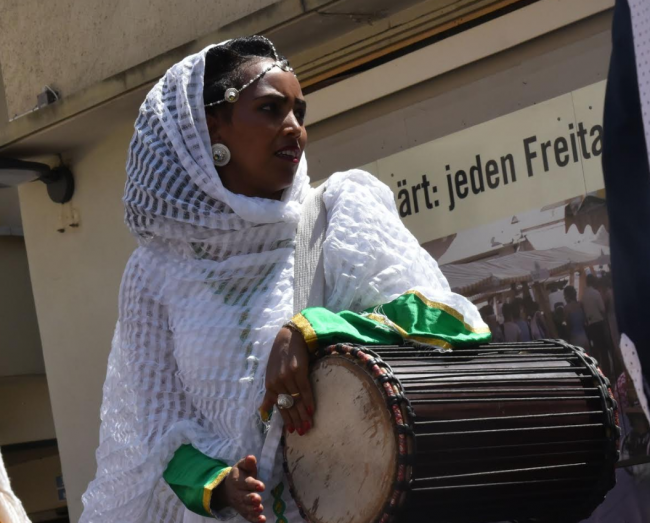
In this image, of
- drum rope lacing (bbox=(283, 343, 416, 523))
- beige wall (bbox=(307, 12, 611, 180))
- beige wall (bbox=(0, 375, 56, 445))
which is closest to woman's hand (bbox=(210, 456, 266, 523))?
drum rope lacing (bbox=(283, 343, 416, 523))

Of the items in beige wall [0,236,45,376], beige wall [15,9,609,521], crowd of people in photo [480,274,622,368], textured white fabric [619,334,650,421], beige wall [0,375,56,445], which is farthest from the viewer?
beige wall [0,375,56,445]

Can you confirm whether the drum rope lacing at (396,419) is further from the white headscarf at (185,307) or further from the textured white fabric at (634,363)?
the textured white fabric at (634,363)

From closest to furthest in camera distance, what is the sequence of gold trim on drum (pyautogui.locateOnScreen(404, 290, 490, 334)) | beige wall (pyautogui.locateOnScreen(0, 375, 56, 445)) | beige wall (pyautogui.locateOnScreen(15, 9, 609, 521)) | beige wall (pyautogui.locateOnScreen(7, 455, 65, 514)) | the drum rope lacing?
the drum rope lacing → gold trim on drum (pyautogui.locateOnScreen(404, 290, 490, 334)) → beige wall (pyautogui.locateOnScreen(15, 9, 609, 521)) → beige wall (pyautogui.locateOnScreen(0, 375, 56, 445)) → beige wall (pyautogui.locateOnScreen(7, 455, 65, 514))

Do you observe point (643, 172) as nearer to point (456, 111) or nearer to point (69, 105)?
point (456, 111)

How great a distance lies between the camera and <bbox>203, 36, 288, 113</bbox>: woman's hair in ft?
10.6

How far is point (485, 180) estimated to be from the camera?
532 centimetres

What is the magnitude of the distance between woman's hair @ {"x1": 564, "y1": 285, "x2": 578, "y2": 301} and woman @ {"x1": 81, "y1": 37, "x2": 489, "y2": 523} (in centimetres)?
204

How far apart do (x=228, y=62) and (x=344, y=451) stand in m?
1.20

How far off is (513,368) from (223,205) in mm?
912

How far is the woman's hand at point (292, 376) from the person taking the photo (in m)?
2.70

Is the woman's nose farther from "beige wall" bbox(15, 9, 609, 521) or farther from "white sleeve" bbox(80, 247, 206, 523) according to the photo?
"beige wall" bbox(15, 9, 609, 521)

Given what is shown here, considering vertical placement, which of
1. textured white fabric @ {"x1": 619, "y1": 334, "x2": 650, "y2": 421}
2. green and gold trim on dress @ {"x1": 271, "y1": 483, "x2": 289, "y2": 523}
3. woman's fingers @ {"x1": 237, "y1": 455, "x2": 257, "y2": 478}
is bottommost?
green and gold trim on dress @ {"x1": 271, "y1": 483, "x2": 289, "y2": 523}

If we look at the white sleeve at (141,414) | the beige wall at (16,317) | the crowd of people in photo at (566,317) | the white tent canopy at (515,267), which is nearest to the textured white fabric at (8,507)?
the white sleeve at (141,414)

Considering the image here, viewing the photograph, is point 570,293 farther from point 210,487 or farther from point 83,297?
point 83,297
